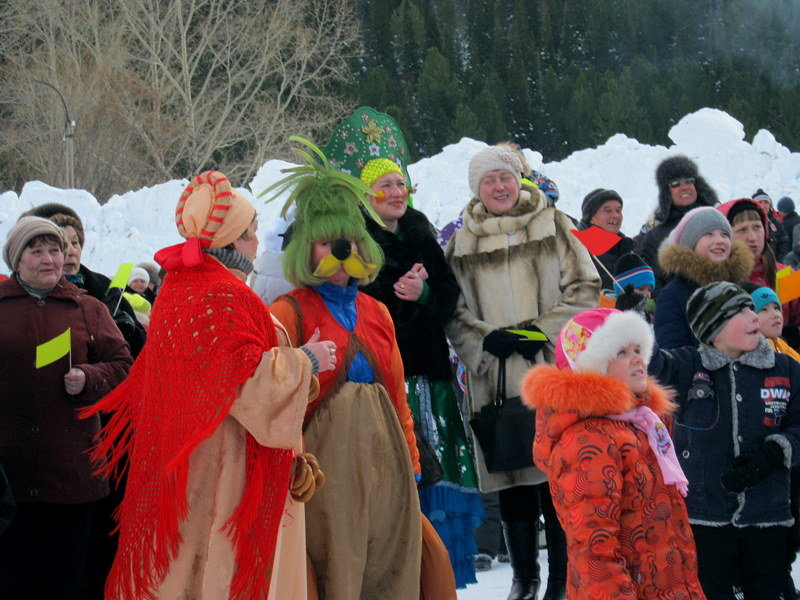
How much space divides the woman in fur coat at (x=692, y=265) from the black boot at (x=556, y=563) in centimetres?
89

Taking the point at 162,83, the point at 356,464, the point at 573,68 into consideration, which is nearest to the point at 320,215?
the point at 356,464

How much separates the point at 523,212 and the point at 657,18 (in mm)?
21856

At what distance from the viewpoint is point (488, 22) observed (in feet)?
85.1

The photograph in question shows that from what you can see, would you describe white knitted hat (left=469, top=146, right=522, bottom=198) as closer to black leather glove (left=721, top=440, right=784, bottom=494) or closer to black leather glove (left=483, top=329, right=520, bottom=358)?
black leather glove (left=483, top=329, right=520, bottom=358)

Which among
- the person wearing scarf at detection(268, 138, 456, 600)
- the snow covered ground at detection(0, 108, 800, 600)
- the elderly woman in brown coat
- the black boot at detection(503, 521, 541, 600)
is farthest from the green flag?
the snow covered ground at detection(0, 108, 800, 600)

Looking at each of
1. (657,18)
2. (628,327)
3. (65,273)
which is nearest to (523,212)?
(628,327)

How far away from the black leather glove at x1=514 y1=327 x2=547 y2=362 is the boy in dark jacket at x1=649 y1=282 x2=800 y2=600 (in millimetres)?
667

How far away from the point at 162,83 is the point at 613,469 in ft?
80.3

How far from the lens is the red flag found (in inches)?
204

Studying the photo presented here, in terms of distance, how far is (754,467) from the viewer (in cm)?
342

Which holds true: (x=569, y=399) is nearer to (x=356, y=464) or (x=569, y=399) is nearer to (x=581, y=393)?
(x=581, y=393)

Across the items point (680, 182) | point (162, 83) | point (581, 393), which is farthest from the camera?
point (162, 83)

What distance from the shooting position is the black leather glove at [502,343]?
4215 millimetres

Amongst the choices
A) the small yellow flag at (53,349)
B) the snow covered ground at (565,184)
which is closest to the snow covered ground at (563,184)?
the snow covered ground at (565,184)
